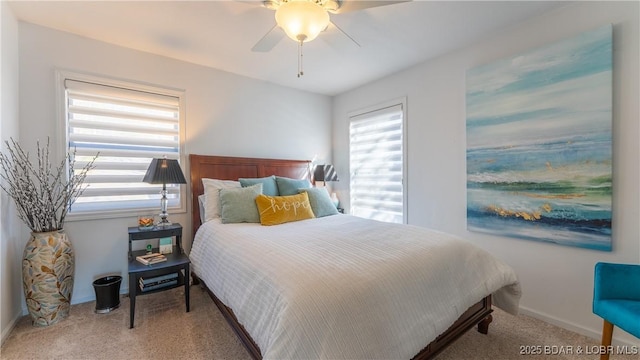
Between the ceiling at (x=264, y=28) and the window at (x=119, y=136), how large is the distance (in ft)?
1.61

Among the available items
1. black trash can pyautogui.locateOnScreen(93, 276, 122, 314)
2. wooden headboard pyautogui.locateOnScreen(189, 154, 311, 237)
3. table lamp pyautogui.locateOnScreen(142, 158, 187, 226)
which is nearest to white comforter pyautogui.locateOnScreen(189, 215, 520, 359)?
table lamp pyautogui.locateOnScreen(142, 158, 187, 226)

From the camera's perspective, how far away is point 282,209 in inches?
102

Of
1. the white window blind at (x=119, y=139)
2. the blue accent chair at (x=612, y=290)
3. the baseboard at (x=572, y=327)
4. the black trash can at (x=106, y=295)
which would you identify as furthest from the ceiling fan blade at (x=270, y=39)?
the baseboard at (x=572, y=327)

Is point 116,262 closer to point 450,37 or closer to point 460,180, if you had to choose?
point 460,180

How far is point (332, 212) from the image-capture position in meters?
3.01

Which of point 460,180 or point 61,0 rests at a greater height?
point 61,0

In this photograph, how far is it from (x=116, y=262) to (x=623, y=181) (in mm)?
4438

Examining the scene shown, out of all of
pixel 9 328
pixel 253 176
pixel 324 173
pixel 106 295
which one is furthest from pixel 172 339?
pixel 324 173

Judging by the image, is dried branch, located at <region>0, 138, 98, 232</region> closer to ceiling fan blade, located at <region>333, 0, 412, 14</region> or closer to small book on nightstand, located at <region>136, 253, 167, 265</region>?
small book on nightstand, located at <region>136, 253, 167, 265</region>

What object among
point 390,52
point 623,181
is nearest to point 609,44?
point 623,181

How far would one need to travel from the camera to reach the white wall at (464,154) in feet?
5.95

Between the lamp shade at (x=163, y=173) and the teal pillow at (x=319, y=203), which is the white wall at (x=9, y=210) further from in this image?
the teal pillow at (x=319, y=203)

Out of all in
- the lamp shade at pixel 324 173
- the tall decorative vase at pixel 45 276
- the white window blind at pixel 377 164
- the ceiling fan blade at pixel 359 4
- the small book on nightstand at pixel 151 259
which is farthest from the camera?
the lamp shade at pixel 324 173

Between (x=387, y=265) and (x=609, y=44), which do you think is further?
(x=609, y=44)
